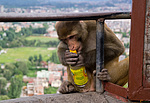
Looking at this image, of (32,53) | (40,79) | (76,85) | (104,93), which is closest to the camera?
(104,93)

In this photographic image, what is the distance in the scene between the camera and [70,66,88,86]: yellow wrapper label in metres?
2.62

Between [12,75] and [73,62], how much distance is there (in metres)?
28.4

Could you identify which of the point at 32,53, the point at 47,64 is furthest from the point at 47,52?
the point at 47,64

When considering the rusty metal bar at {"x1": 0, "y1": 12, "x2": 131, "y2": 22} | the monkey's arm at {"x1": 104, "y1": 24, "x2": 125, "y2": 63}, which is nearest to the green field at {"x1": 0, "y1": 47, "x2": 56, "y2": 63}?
the monkey's arm at {"x1": 104, "y1": 24, "x2": 125, "y2": 63}

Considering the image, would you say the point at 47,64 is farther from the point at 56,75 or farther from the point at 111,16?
the point at 111,16

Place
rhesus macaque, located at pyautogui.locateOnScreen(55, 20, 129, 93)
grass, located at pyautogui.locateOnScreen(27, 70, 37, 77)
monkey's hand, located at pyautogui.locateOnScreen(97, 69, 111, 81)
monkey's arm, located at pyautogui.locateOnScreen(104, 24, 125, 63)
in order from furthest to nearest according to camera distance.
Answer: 1. grass, located at pyautogui.locateOnScreen(27, 70, 37, 77)
2. monkey's arm, located at pyautogui.locateOnScreen(104, 24, 125, 63)
3. rhesus macaque, located at pyautogui.locateOnScreen(55, 20, 129, 93)
4. monkey's hand, located at pyautogui.locateOnScreen(97, 69, 111, 81)

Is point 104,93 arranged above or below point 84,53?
below

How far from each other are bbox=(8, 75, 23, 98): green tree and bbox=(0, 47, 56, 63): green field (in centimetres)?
434

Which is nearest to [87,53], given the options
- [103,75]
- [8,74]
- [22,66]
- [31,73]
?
[103,75]

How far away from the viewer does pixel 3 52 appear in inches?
1194

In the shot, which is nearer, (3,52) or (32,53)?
(3,52)

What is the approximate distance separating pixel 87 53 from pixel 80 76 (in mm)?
291

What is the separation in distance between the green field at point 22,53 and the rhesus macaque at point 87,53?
29208 millimetres

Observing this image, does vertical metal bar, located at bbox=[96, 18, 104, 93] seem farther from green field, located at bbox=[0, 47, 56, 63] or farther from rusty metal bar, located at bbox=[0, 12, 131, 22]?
green field, located at bbox=[0, 47, 56, 63]
